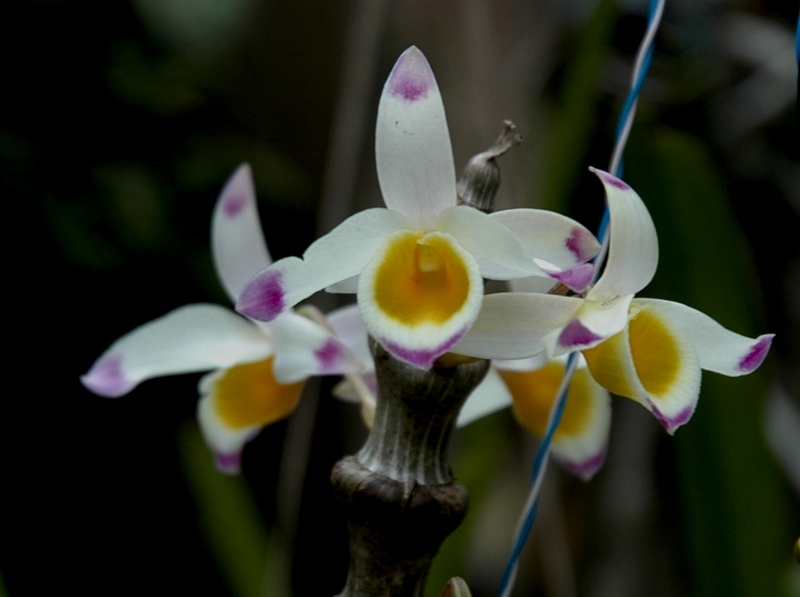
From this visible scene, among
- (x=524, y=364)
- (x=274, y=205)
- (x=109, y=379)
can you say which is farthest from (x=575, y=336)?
(x=274, y=205)

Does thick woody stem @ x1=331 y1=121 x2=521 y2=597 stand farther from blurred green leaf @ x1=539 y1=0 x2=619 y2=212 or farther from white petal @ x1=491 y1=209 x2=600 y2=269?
blurred green leaf @ x1=539 y1=0 x2=619 y2=212

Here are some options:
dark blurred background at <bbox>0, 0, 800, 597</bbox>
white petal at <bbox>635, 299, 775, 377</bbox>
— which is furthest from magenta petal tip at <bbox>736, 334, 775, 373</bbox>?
dark blurred background at <bbox>0, 0, 800, 597</bbox>

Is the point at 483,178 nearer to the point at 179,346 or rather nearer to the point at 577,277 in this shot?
the point at 577,277

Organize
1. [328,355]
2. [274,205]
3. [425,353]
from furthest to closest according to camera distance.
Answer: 1. [274,205]
2. [328,355]
3. [425,353]

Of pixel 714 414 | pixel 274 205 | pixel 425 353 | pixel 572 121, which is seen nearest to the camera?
pixel 425 353

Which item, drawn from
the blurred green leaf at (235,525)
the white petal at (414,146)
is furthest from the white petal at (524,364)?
the blurred green leaf at (235,525)

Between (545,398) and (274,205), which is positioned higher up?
(545,398)
